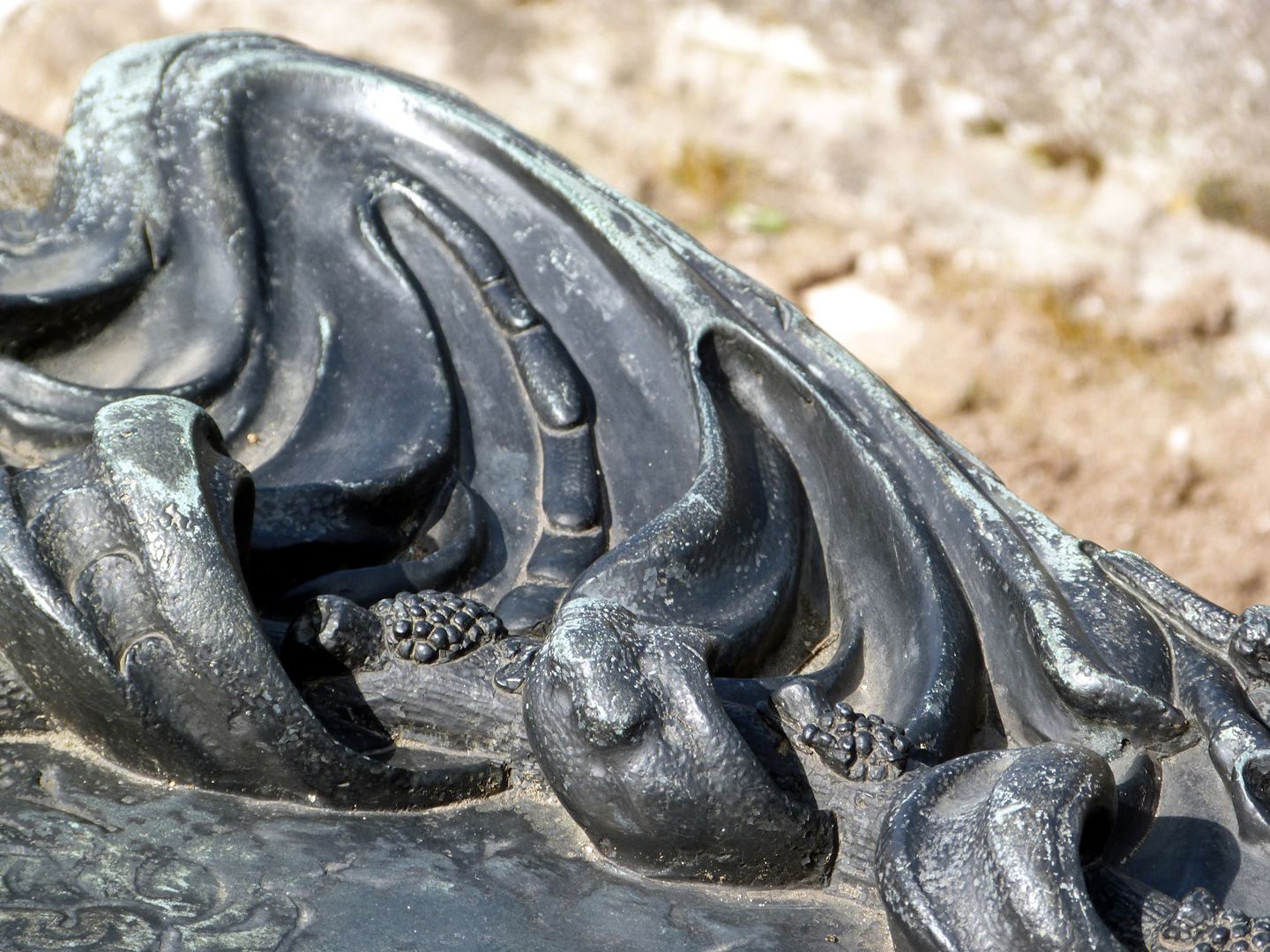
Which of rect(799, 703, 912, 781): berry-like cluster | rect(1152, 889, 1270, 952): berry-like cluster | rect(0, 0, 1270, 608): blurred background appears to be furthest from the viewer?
rect(0, 0, 1270, 608): blurred background

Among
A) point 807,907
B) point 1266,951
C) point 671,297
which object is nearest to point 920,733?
point 807,907

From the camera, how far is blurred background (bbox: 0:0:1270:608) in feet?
10.9

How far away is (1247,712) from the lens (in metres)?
0.97

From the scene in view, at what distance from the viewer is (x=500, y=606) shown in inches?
43.3

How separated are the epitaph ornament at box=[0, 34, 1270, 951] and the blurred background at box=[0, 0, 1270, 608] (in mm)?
2172

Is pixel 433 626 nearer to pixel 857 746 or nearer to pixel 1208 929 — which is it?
pixel 857 746

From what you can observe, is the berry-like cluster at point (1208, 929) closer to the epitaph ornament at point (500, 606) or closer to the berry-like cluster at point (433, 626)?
the epitaph ornament at point (500, 606)

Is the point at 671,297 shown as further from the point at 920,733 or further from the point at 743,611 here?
the point at 920,733

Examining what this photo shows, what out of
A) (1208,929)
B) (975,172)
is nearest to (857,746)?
(1208,929)

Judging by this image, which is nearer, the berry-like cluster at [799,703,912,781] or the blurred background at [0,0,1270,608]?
the berry-like cluster at [799,703,912,781]

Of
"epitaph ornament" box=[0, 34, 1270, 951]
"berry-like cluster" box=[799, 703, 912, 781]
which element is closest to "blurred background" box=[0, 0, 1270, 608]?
"epitaph ornament" box=[0, 34, 1270, 951]

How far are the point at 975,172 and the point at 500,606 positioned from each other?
2.62 meters

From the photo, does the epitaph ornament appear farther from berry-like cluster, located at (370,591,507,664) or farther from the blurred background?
the blurred background

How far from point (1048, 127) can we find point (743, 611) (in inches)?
106
